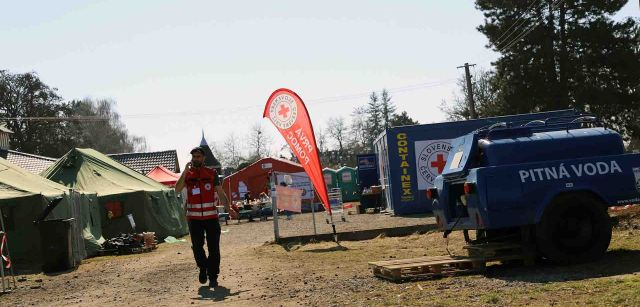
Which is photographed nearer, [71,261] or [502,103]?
[71,261]

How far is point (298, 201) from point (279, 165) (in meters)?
31.8

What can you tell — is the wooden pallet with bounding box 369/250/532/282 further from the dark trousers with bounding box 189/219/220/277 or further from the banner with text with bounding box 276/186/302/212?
the banner with text with bounding box 276/186/302/212

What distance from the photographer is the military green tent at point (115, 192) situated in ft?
72.3

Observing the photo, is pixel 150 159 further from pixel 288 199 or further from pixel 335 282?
pixel 335 282

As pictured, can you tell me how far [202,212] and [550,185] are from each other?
14.8 ft

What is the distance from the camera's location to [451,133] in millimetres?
23469

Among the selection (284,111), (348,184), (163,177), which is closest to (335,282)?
(284,111)

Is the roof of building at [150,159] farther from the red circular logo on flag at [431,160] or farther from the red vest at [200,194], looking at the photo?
the red vest at [200,194]

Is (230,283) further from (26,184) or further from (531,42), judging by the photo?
(531,42)

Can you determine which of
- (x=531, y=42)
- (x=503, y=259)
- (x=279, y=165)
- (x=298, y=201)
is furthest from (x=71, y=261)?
(x=279, y=165)

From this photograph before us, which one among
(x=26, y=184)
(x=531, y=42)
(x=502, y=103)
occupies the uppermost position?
(x=531, y=42)

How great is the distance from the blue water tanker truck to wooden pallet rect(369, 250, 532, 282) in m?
0.42

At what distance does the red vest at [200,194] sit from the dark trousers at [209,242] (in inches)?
4.0

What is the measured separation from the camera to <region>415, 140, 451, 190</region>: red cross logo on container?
23750 mm
